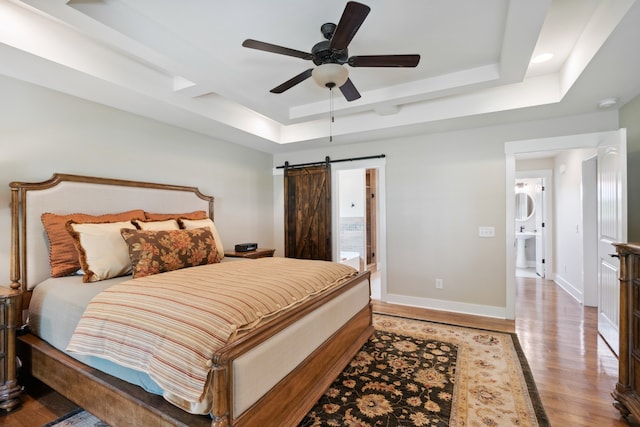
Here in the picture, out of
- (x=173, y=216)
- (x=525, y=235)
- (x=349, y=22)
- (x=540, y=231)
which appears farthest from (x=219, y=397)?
(x=525, y=235)

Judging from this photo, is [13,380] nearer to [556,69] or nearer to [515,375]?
[515,375]

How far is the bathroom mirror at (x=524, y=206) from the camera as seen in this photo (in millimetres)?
6879

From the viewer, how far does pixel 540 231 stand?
243 inches

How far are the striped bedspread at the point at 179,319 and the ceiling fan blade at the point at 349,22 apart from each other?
1562 millimetres

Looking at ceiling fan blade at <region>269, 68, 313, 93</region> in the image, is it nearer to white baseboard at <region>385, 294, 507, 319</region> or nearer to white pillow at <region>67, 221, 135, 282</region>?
white pillow at <region>67, 221, 135, 282</region>

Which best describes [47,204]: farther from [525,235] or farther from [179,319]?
[525,235]

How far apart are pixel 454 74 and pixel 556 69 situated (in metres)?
0.94

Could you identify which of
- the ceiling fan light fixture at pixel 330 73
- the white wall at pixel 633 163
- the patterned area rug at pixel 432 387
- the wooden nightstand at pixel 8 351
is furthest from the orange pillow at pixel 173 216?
the white wall at pixel 633 163

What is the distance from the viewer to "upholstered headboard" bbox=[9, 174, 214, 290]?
236 cm

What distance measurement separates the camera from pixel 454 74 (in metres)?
2.90

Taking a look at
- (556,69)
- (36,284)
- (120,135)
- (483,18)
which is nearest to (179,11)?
(120,135)

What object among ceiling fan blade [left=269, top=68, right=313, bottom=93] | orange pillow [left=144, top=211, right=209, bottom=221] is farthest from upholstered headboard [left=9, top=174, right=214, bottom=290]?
ceiling fan blade [left=269, top=68, right=313, bottom=93]

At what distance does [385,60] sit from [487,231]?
2.66 meters

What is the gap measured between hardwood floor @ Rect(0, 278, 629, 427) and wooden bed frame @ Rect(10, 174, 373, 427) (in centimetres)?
20
